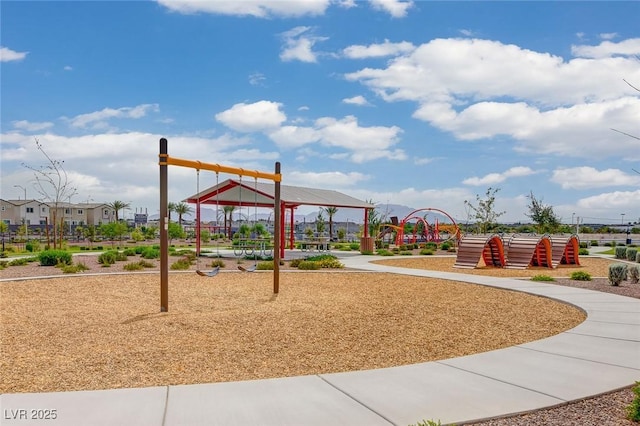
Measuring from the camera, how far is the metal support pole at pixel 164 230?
9422 millimetres

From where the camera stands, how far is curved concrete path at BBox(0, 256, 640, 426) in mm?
4203

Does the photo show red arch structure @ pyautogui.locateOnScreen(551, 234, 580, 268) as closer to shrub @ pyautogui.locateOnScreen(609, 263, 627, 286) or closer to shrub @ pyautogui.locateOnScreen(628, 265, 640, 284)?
shrub @ pyautogui.locateOnScreen(628, 265, 640, 284)

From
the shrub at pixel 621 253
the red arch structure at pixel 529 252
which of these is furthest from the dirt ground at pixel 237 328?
the shrub at pixel 621 253

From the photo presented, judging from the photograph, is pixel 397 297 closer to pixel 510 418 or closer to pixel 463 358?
pixel 463 358

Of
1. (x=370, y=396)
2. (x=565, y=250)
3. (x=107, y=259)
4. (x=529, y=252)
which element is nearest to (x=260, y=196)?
(x=107, y=259)

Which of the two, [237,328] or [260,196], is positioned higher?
[260,196]

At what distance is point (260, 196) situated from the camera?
26953mm

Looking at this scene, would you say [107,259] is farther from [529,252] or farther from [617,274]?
[617,274]

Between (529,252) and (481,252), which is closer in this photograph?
(529,252)

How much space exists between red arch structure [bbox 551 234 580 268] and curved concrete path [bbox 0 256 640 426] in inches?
628

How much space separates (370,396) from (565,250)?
20.5 m

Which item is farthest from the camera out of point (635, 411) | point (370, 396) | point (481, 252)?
point (481, 252)

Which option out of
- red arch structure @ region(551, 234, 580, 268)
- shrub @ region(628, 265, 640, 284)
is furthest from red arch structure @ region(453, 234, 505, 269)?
shrub @ region(628, 265, 640, 284)

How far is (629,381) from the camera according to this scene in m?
5.34
